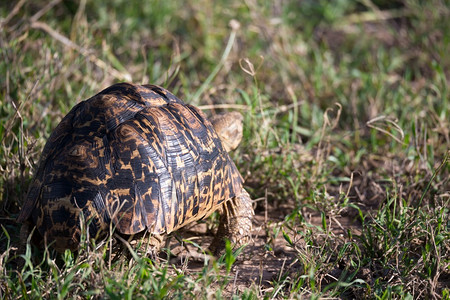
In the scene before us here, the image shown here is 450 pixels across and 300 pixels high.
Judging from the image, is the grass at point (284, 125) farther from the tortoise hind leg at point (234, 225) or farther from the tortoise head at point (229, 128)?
the tortoise head at point (229, 128)

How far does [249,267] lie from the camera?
2.77 metres

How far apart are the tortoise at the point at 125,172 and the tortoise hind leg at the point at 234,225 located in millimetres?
223

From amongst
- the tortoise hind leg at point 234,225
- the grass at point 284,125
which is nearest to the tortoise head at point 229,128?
the grass at point 284,125

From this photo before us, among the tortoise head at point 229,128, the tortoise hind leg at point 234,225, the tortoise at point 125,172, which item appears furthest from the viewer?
the tortoise head at point 229,128

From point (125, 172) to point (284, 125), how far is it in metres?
1.87

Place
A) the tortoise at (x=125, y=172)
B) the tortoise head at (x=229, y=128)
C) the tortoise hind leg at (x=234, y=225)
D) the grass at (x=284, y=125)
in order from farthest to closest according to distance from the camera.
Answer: the tortoise head at (x=229, y=128) → the tortoise hind leg at (x=234, y=225) → the grass at (x=284, y=125) → the tortoise at (x=125, y=172)

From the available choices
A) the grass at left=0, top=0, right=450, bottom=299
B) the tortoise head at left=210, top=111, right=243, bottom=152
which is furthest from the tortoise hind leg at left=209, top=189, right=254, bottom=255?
the tortoise head at left=210, top=111, right=243, bottom=152

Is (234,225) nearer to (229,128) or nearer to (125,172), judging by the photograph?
(229,128)

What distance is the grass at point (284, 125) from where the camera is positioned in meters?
2.46

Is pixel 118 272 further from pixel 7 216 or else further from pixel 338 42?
pixel 338 42

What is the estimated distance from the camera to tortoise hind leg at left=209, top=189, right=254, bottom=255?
289 cm

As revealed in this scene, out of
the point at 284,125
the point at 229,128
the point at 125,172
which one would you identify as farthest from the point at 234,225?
the point at 284,125

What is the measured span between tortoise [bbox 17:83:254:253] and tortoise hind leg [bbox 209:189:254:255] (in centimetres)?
22

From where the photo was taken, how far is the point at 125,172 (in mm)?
2316
